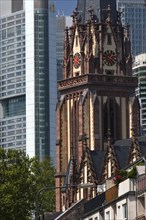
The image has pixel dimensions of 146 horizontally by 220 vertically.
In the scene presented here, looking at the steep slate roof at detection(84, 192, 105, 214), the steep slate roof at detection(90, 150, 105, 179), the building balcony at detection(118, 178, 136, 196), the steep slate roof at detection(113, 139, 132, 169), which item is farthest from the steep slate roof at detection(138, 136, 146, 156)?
the building balcony at detection(118, 178, 136, 196)

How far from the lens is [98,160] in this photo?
182375 millimetres

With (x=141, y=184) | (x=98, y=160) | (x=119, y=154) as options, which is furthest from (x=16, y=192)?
(x=141, y=184)

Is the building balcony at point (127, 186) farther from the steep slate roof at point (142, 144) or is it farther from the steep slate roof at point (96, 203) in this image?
the steep slate roof at point (142, 144)

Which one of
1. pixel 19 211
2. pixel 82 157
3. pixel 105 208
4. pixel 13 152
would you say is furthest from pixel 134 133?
A: pixel 105 208

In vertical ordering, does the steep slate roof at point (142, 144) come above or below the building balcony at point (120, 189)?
above

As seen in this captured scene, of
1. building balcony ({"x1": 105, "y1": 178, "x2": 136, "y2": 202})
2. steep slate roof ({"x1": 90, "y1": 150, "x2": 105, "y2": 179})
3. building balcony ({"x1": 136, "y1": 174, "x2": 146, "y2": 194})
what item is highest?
steep slate roof ({"x1": 90, "y1": 150, "x2": 105, "y2": 179})

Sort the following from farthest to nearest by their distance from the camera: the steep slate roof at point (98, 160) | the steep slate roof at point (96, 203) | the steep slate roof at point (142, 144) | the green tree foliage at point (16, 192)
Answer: the steep slate roof at point (98, 160)
the steep slate roof at point (142, 144)
the green tree foliage at point (16, 192)
the steep slate roof at point (96, 203)

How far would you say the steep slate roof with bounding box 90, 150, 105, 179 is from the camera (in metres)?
181

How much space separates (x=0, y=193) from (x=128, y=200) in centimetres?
7613

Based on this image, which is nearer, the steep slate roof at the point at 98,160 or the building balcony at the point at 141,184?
the building balcony at the point at 141,184

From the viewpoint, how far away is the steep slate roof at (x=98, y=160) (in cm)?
18075

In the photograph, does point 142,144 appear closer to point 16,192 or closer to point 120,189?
point 16,192

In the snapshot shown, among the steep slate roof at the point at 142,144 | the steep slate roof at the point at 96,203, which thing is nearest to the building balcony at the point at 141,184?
the steep slate roof at the point at 96,203

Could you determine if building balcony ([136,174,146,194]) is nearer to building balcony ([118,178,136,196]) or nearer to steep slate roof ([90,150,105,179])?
building balcony ([118,178,136,196])
